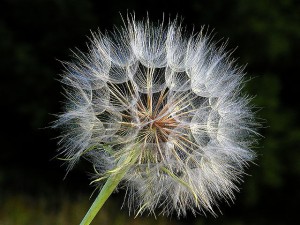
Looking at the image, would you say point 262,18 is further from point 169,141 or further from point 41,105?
point 169,141

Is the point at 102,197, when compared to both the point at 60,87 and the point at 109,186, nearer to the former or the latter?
the point at 109,186

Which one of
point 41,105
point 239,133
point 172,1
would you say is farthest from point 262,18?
point 239,133

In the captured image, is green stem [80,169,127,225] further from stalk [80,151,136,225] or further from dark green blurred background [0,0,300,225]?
dark green blurred background [0,0,300,225]

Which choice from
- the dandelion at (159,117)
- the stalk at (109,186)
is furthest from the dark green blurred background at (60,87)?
the stalk at (109,186)

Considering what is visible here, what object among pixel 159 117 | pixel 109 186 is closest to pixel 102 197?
pixel 109 186

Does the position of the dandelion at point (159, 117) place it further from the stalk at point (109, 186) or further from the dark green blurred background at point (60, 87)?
the dark green blurred background at point (60, 87)

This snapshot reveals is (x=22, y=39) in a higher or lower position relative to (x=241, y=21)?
lower
